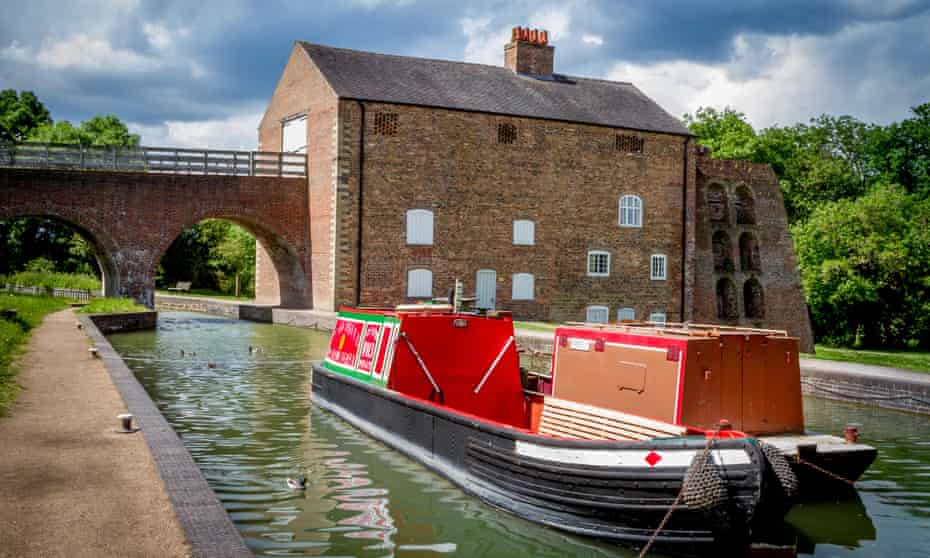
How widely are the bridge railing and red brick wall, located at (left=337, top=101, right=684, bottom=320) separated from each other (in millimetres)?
3531

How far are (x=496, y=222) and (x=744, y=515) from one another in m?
24.1

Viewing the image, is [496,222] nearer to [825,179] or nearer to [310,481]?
[310,481]

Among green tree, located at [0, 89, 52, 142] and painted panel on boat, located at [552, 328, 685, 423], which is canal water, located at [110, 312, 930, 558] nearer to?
painted panel on boat, located at [552, 328, 685, 423]

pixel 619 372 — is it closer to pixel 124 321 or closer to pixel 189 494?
pixel 189 494

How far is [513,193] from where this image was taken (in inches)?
1179

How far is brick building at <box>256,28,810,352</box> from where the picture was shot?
27891mm

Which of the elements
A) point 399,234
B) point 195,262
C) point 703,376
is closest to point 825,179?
point 399,234

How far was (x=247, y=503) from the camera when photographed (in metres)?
7.32

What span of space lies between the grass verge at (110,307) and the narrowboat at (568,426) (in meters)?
12.4

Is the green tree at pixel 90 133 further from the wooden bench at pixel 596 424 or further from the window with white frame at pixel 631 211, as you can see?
the wooden bench at pixel 596 424

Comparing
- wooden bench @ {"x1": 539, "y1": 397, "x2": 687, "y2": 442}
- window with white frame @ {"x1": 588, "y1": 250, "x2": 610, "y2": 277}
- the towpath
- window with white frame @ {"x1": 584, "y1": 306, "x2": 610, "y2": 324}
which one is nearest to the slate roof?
window with white frame @ {"x1": 588, "y1": 250, "x2": 610, "y2": 277}

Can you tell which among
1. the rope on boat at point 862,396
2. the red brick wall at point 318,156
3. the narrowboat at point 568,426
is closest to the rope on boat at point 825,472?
the narrowboat at point 568,426

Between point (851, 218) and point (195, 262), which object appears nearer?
point (851, 218)

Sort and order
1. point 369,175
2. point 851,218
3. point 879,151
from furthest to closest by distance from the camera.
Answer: point 879,151 → point 851,218 → point 369,175
